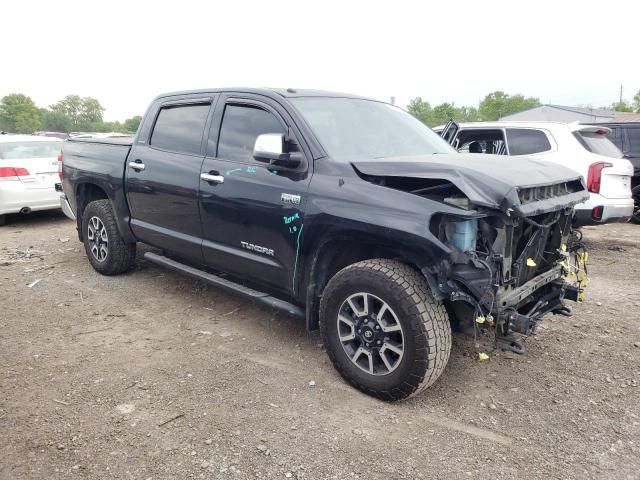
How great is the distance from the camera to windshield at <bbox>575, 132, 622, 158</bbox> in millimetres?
6531

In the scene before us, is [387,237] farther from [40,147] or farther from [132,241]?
[40,147]

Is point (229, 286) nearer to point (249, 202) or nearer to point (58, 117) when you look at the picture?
point (249, 202)

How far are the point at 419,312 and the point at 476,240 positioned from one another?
52cm

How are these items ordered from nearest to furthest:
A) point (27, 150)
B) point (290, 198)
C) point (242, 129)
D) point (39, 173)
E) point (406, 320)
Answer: point (406, 320) < point (290, 198) < point (242, 129) < point (39, 173) < point (27, 150)

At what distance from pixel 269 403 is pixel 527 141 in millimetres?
5401

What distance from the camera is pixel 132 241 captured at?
515cm

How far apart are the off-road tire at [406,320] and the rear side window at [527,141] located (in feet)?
14.9

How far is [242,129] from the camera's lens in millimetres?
3908

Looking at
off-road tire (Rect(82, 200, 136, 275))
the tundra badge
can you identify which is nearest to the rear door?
off-road tire (Rect(82, 200, 136, 275))

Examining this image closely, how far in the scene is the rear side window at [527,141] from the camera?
6691mm

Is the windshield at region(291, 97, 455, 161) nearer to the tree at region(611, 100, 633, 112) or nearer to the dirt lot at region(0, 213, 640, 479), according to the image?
the dirt lot at region(0, 213, 640, 479)

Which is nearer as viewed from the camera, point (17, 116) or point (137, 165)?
point (137, 165)

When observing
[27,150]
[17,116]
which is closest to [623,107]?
[27,150]

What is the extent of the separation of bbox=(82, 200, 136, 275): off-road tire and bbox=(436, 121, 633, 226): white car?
412 centimetres
